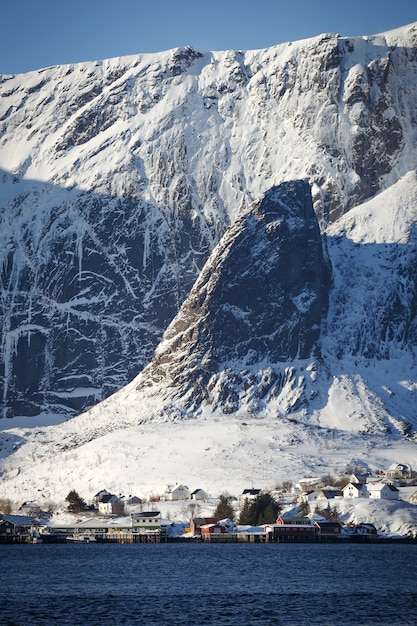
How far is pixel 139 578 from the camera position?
192m

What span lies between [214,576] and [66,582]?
18.0 m

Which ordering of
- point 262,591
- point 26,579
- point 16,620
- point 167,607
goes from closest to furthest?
point 16,620 → point 167,607 → point 262,591 → point 26,579

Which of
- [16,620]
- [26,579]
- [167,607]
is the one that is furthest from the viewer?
[26,579]

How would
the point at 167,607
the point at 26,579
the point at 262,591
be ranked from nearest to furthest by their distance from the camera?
the point at 167,607
the point at 262,591
the point at 26,579

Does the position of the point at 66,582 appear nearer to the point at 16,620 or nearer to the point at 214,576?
the point at 214,576

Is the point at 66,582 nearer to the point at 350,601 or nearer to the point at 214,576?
the point at 214,576

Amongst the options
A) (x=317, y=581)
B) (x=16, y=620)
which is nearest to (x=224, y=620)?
(x=16, y=620)

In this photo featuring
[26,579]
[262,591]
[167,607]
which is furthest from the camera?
[26,579]

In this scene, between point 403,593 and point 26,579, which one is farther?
point 26,579

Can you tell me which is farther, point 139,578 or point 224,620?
point 139,578

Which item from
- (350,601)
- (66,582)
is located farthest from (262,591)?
(66,582)

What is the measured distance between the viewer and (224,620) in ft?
509

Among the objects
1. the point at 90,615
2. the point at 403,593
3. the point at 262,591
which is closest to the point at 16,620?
the point at 90,615

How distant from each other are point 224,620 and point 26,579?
4261 centimetres
